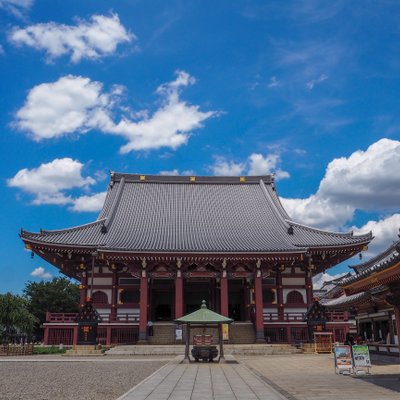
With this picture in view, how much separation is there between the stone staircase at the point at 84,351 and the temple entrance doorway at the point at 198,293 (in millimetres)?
10879

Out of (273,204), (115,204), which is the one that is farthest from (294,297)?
(115,204)

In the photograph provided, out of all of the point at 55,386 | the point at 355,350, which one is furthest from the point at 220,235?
the point at 55,386

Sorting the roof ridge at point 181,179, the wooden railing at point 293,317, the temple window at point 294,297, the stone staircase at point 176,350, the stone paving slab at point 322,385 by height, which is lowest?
the stone paving slab at point 322,385

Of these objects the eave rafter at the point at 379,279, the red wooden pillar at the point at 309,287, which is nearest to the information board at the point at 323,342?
the red wooden pillar at the point at 309,287

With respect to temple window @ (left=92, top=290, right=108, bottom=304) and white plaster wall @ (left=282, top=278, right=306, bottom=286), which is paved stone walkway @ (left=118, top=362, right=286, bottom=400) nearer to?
temple window @ (left=92, top=290, right=108, bottom=304)

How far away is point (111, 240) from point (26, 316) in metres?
10.1

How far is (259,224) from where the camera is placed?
3922cm

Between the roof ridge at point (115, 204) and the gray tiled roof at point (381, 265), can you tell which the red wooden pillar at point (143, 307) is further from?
the gray tiled roof at point (381, 265)

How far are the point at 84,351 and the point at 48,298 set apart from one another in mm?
42754

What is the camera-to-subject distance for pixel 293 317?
32.9 metres

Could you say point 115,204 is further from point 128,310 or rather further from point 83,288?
point 128,310

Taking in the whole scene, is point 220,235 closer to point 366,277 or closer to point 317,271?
point 317,271

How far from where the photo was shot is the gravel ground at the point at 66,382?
1130 cm

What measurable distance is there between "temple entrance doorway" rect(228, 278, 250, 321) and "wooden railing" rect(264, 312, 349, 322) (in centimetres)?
319
